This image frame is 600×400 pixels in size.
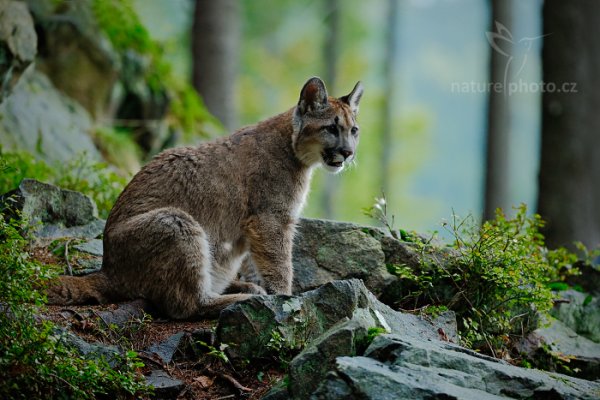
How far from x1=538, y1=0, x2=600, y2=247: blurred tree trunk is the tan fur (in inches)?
173

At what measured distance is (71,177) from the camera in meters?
8.20

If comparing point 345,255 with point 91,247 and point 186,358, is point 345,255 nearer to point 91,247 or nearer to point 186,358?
point 186,358

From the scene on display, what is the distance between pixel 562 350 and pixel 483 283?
4.14 feet

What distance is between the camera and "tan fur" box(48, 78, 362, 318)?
5.76m

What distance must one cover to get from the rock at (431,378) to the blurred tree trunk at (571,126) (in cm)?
559

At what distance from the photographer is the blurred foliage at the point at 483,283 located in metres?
5.80

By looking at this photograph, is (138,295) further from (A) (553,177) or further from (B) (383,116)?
(B) (383,116)

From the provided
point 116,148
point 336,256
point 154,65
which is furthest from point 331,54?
point 336,256

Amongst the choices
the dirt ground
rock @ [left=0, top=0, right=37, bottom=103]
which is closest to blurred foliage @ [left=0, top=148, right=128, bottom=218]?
rock @ [left=0, top=0, right=37, bottom=103]

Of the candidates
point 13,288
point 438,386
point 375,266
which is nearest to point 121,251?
point 13,288

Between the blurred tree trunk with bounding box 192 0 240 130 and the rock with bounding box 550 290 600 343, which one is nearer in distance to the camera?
the rock with bounding box 550 290 600 343

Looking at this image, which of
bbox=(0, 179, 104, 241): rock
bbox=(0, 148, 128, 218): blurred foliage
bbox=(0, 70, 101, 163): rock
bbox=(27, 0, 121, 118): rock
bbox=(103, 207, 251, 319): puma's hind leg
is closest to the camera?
bbox=(103, 207, 251, 319): puma's hind leg

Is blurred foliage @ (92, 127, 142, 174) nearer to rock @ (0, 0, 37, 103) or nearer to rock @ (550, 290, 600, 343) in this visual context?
rock @ (0, 0, 37, 103)

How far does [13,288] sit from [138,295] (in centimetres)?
149
